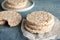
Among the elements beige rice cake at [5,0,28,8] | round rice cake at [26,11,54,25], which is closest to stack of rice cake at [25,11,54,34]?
round rice cake at [26,11,54,25]

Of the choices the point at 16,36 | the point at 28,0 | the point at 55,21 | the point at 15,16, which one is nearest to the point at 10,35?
the point at 16,36

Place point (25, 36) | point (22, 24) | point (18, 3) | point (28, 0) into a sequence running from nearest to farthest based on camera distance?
point (25, 36) → point (22, 24) → point (18, 3) → point (28, 0)

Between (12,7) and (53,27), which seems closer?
(53,27)

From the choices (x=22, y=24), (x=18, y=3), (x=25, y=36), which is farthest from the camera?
(x=18, y=3)

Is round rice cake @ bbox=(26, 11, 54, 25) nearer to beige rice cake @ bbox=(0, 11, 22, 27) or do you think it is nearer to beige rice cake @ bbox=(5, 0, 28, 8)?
beige rice cake @ bbox=(0, 11, 22, 27)

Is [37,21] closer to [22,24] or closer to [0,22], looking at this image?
[22,24]

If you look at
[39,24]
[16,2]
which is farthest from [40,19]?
[16,2]
